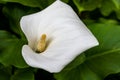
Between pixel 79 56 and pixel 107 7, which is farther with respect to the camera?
pixel 107 7

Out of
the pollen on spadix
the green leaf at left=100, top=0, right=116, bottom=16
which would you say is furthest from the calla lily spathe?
the green leaf at left=100, top=0, right=116, bottom=16

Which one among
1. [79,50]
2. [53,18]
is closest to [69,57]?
[79,50]

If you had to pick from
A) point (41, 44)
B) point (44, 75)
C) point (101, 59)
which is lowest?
point (44, 75)

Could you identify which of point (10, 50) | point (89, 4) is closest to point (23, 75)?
point (10, 50)

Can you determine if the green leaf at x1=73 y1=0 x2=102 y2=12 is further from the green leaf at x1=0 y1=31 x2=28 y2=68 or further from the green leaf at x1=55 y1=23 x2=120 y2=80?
the green leaf at x1=0 y1=31 x2=28 y2=68

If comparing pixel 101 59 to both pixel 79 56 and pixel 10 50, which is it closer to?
pixel 79 56

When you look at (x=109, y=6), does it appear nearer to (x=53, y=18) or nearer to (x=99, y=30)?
(x=99, y=30)

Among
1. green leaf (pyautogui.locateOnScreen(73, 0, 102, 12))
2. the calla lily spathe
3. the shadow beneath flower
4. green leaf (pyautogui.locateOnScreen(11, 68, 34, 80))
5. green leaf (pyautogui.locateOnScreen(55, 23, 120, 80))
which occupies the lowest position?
the shadow beneath flower
